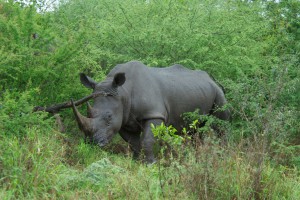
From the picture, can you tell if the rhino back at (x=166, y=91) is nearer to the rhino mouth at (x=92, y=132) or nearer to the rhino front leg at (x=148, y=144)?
the rhino front leg at (x=148, y=144)

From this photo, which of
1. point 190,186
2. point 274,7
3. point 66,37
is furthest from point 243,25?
point 190,186

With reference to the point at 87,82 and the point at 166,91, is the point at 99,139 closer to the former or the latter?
the point at 87,82

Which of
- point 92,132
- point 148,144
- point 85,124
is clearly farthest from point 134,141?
point 85,124

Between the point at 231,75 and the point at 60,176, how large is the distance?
5898 millimetres

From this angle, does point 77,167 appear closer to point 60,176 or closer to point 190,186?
point 60,176

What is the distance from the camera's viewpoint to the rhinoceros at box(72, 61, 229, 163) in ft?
26.7

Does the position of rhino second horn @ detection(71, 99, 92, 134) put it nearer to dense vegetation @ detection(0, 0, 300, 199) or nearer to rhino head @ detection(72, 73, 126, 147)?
rhino head @ detection(72, 73, 126, 147)

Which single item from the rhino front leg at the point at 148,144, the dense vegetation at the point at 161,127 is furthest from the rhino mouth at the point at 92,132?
the rhino front leg at the point at 148,144

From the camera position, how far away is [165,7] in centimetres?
1093

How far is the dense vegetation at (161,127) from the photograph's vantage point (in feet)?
18.7

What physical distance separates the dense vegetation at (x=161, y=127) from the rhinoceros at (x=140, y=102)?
330mm

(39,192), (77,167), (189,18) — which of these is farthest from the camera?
(189,18)

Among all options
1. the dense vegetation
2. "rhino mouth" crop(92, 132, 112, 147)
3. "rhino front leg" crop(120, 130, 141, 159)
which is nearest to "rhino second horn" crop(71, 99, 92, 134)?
A: "rhino mouth" crop(92, 132, 112, 147)

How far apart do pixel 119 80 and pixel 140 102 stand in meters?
0.49
